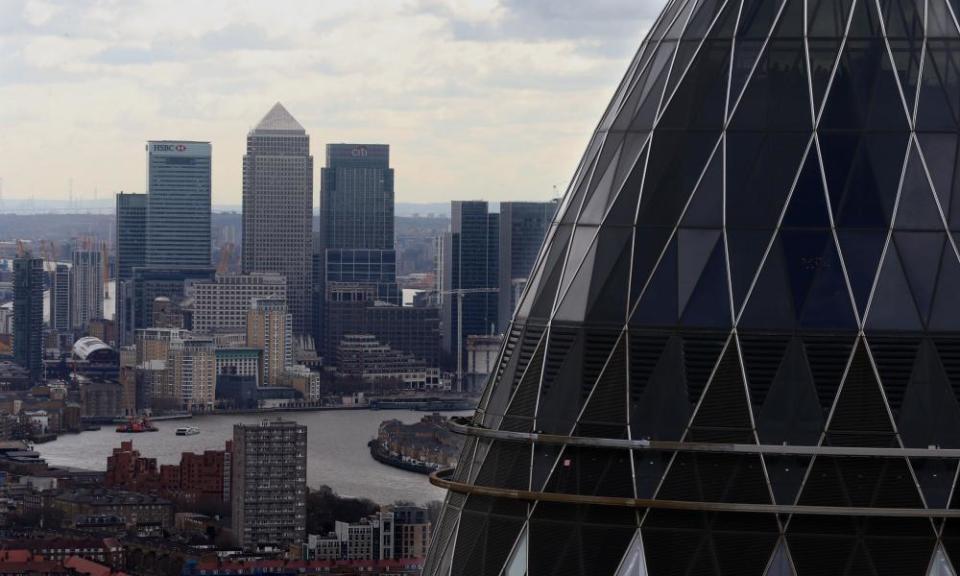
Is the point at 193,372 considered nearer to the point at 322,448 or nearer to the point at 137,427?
the point at 137,427

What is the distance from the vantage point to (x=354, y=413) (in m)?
151

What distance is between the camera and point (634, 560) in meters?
8.55

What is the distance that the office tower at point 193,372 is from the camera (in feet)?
532

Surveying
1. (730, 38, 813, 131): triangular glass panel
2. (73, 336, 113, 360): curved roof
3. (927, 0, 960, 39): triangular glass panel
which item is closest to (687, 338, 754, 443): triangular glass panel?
(730, 38, 813, 131): triangular glass panel

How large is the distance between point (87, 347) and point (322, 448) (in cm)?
7038

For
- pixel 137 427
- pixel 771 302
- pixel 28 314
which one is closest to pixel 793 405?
pixel 771 302

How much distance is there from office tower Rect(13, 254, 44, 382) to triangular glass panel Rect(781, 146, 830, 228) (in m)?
167

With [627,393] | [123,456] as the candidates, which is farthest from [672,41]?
[123,456]

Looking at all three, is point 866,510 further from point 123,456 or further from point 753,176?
point 123,456

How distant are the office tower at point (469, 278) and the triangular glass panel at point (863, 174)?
534 ft

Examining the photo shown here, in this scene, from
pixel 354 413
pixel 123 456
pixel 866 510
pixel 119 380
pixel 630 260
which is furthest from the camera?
pixel 119 380

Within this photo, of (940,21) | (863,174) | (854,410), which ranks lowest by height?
(854,410)

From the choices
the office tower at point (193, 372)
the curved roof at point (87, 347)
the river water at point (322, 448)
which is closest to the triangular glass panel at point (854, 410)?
the river water at point (322, 448)

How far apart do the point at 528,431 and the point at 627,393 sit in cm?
50
